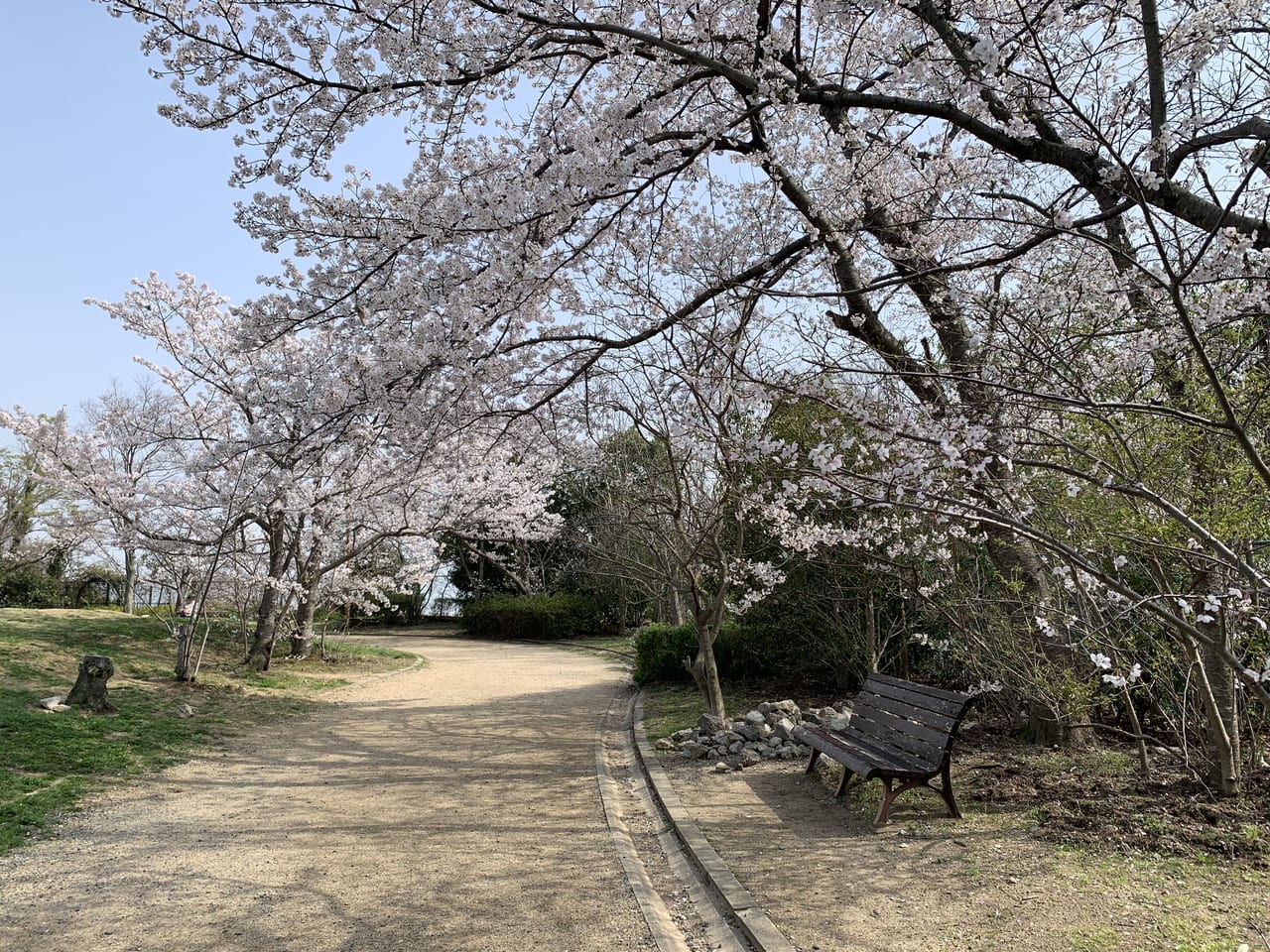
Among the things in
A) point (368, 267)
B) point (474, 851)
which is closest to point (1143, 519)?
point (474, 851)

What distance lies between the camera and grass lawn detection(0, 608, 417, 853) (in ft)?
19.3

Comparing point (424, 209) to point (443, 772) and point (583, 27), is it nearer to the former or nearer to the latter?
point (583, 27)

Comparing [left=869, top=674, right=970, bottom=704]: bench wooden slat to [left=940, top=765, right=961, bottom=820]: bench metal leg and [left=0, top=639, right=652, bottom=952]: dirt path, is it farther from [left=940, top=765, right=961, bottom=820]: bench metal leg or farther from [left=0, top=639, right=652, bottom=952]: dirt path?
[left=0, top=639, right=652, bottom=952]: dirt path

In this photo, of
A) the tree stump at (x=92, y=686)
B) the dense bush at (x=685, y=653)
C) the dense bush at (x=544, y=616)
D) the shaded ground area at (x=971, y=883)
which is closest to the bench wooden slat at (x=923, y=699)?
the shaded ground area at (x=971, y=883)

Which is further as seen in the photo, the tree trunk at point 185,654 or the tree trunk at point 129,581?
the tree trunk at point 129,581

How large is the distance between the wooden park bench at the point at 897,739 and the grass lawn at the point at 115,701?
17.4 feet

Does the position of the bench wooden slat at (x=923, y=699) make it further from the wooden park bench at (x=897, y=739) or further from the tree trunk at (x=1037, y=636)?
the tree trunk at (x=1037, y=636)

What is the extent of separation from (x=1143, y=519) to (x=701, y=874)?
314cm

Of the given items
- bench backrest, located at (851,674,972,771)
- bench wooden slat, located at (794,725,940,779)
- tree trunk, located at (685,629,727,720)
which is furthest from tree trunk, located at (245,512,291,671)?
bench backrest, located at (851,674,972,771)

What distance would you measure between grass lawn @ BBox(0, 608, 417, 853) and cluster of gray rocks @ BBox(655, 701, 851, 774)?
4787mm

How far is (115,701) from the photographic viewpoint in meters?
8.89

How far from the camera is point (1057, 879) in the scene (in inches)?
148

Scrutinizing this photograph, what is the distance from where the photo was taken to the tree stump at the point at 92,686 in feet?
27.1

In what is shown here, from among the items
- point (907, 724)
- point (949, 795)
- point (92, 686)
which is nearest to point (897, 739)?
point (907, 724)
